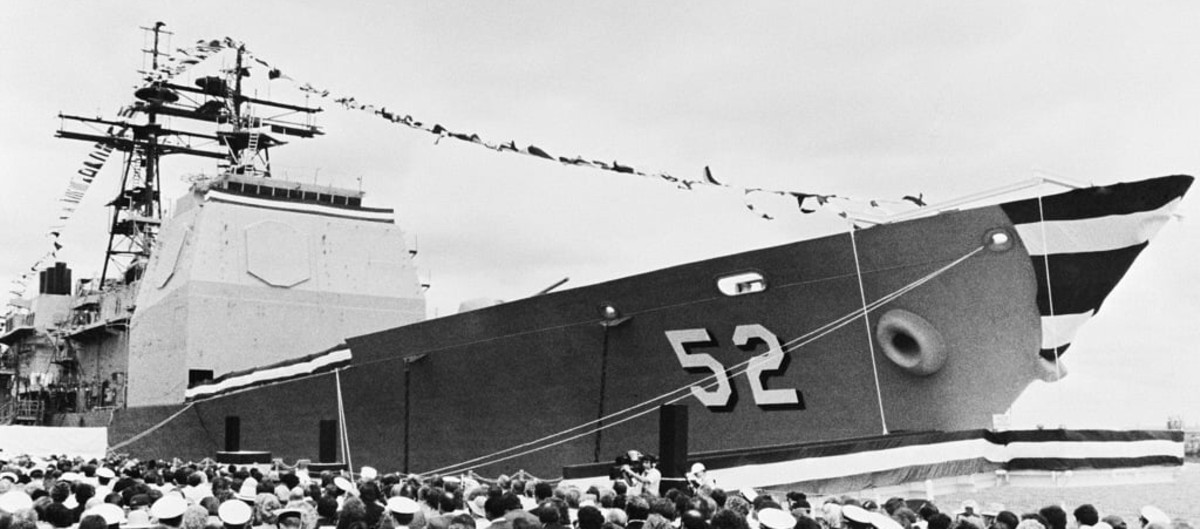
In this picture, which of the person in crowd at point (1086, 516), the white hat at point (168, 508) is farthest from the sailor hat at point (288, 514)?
the person in crowd at point (1086, 516)

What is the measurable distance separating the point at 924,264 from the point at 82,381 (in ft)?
78.0

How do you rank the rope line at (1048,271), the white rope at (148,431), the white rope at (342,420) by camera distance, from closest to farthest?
1. the rope line at (1048,271)
2. the white rope at (342,420)
3. the white rope at (148,431)

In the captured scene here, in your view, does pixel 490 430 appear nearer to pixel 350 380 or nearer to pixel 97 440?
pixel 350 380

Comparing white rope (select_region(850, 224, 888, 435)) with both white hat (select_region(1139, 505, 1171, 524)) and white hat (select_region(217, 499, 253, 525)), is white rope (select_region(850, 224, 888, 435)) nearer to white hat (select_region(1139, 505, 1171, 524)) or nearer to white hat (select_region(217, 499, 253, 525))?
white hat (select_region(1139, 505, 1171, 524))

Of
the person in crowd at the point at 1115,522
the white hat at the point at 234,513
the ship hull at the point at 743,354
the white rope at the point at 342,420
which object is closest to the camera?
the white hat at the point at 234,513

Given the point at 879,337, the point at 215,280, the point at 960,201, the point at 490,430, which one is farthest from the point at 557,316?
the point at 215,280

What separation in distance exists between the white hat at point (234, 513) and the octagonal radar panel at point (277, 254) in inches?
Answer: 654

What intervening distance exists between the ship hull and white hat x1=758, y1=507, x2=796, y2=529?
214 inches

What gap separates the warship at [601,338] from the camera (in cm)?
1068

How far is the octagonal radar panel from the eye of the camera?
72.6 feet

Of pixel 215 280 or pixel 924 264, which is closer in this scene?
pixel 924 264

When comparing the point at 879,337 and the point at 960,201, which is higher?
the point at 960,201

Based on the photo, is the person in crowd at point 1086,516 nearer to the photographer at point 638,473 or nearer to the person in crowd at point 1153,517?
the person in crowd at point 1153,517

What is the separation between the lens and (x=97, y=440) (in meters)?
24.0
